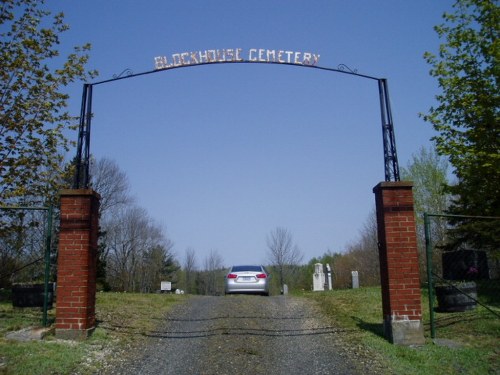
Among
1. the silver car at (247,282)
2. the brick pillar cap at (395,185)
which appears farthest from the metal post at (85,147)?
the silver car at (247,282)

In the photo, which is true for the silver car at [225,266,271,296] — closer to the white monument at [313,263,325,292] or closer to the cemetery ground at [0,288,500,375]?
the cemetery ground at [0,288,500,375]

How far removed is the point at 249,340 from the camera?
8.02m

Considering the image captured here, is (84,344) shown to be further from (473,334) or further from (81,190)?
(473,334)

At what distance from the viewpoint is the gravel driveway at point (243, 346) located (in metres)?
6.65

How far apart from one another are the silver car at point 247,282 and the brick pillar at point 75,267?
31.6ft

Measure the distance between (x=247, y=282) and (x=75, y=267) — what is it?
10229mm

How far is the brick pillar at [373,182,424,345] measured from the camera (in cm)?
776

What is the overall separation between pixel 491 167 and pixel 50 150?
11.6 m

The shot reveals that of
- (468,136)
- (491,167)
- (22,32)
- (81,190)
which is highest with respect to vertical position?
(22,32)

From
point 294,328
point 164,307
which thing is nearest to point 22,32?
point 164,307

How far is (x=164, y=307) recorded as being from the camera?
12289 millimetres

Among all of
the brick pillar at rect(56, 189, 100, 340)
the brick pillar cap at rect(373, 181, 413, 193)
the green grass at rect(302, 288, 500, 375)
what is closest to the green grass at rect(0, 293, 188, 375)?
the brick pillar at rect(56, 189, 100, 340)

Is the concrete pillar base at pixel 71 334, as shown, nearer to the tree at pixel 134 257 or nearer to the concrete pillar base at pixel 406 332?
the concrete pillar base at pixel 406 332

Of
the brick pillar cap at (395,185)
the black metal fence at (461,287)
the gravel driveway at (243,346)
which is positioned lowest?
the gravel driveway at (243,346)
